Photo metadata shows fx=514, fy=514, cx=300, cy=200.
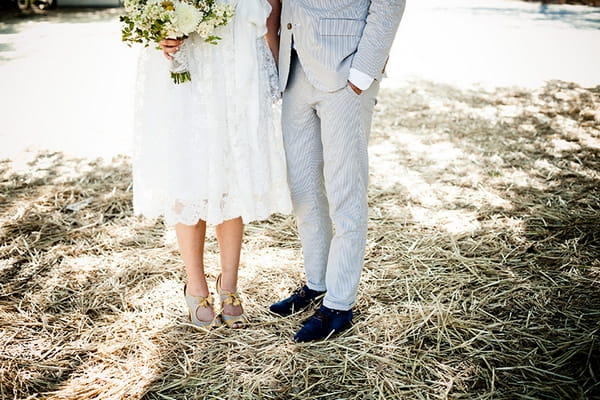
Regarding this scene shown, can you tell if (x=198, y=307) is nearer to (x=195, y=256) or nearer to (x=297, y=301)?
(x=195, y=256)

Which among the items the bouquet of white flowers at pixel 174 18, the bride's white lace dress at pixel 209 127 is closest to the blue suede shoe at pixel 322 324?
the bride's white lace dress at pixel 209 127

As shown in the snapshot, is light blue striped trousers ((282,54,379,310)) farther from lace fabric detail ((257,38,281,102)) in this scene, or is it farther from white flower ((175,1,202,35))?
white flower ((175,1,202,35))

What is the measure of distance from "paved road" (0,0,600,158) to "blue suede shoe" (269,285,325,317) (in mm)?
3064

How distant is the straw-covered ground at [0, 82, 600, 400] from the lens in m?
2.26

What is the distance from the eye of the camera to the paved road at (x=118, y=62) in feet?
18.7

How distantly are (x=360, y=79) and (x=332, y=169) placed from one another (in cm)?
Result: 43

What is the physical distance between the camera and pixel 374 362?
93.4 inches

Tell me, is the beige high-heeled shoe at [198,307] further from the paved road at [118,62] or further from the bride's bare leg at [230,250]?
the paved road at [118,62]

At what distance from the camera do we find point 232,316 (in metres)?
2.64

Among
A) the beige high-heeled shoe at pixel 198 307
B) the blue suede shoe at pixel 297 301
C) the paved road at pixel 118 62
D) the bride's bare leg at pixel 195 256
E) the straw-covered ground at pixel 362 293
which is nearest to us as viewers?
the straw-covered ground at pixel 362 293

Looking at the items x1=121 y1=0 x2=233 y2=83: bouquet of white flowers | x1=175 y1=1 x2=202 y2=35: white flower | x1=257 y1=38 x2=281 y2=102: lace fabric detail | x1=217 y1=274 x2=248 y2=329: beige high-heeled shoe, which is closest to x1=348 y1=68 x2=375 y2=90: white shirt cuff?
x1=257 y1=38 x2=281 y2=102: lace fabric detail

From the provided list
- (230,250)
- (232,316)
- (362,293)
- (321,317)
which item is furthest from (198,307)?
(362,293)

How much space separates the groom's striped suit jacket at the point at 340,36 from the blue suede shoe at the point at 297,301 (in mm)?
1116

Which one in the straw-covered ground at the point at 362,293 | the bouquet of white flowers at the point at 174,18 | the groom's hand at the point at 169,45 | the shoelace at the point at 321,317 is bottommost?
the straw-covered ground at the point at 362,293
